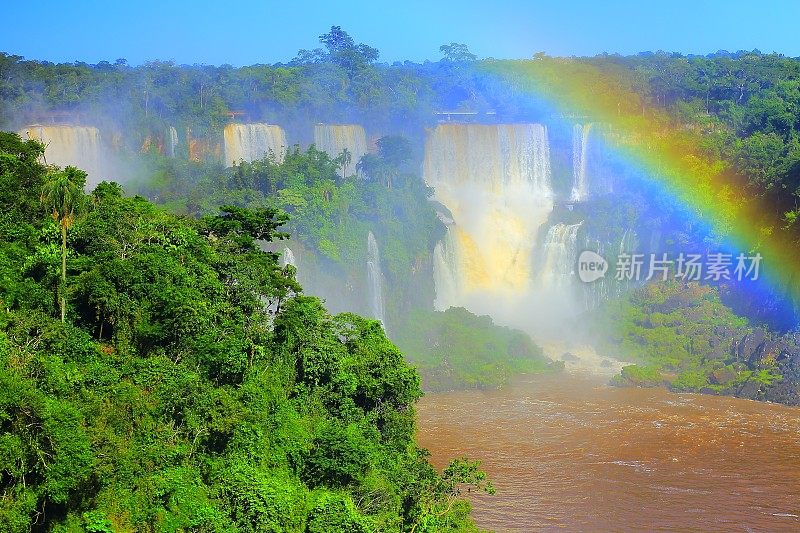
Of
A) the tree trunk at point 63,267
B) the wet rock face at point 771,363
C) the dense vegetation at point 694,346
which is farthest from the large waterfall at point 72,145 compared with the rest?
the wet rock face at point 771,363

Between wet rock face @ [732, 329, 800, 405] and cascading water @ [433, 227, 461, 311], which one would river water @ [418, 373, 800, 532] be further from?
cascading water @ [433, 227, 461, 311]

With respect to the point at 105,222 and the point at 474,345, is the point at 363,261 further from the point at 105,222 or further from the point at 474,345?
the point at 105,222

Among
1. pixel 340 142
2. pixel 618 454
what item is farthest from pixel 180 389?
pixel 340 142

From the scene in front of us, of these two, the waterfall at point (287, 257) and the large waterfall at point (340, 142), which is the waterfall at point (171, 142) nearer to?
the large waterfall at point (340, 142)

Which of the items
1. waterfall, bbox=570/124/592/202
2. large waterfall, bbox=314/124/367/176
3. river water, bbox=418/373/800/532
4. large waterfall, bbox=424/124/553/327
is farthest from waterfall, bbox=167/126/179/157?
river water, bbox=418/373/800/532

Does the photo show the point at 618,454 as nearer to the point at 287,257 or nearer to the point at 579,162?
the point at 287,257

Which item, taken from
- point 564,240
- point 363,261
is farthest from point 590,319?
point 363,261

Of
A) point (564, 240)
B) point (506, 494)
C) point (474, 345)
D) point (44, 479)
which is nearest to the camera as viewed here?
point (44, 479)
